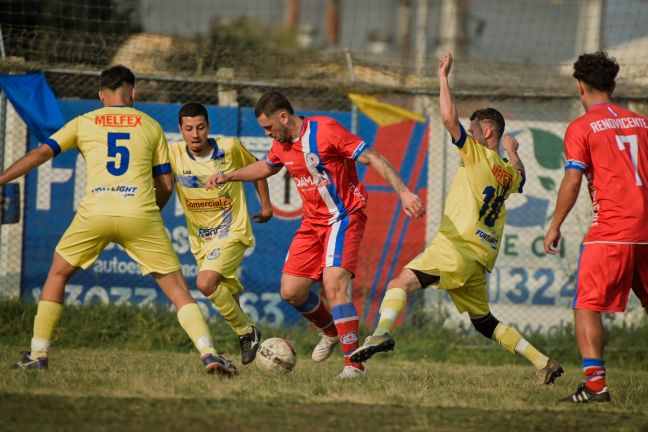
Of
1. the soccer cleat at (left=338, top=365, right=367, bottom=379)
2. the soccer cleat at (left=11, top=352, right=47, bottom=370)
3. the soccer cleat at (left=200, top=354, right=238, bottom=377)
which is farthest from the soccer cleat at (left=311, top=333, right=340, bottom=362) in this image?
the soccer cleat at (left=11, top=352, right=47, bottom=370)

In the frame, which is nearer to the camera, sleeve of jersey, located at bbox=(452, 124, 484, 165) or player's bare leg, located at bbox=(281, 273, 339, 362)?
sleeve of jersey, located at bbox=(452, 124, 484, 165)

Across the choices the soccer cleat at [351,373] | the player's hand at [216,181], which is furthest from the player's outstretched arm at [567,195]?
the player's hand at [216,181]

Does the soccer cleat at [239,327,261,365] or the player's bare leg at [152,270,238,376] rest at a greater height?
the player's bare leg at [152,270,238,376]

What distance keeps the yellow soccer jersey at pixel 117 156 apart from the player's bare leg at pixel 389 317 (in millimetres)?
1852

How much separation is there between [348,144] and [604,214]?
205 cm

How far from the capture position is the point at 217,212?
361 inches

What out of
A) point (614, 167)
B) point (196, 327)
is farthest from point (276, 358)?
point (614, 167)

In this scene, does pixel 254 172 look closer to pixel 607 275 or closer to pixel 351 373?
pixel 351 373

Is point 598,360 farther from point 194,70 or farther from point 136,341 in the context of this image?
point 194,70

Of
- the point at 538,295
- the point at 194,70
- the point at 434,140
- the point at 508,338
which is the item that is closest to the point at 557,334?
the point at 538,295

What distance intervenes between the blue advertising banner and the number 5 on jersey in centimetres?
423

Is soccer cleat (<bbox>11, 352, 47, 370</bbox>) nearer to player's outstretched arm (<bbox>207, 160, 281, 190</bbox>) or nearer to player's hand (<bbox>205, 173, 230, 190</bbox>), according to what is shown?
player's hand (<bbox>205, 173, 230, 190</bbox>)

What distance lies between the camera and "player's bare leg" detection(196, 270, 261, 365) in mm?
8891

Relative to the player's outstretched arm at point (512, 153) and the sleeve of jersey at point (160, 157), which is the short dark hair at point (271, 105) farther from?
the player's outstretched arm at point (512, 153)
